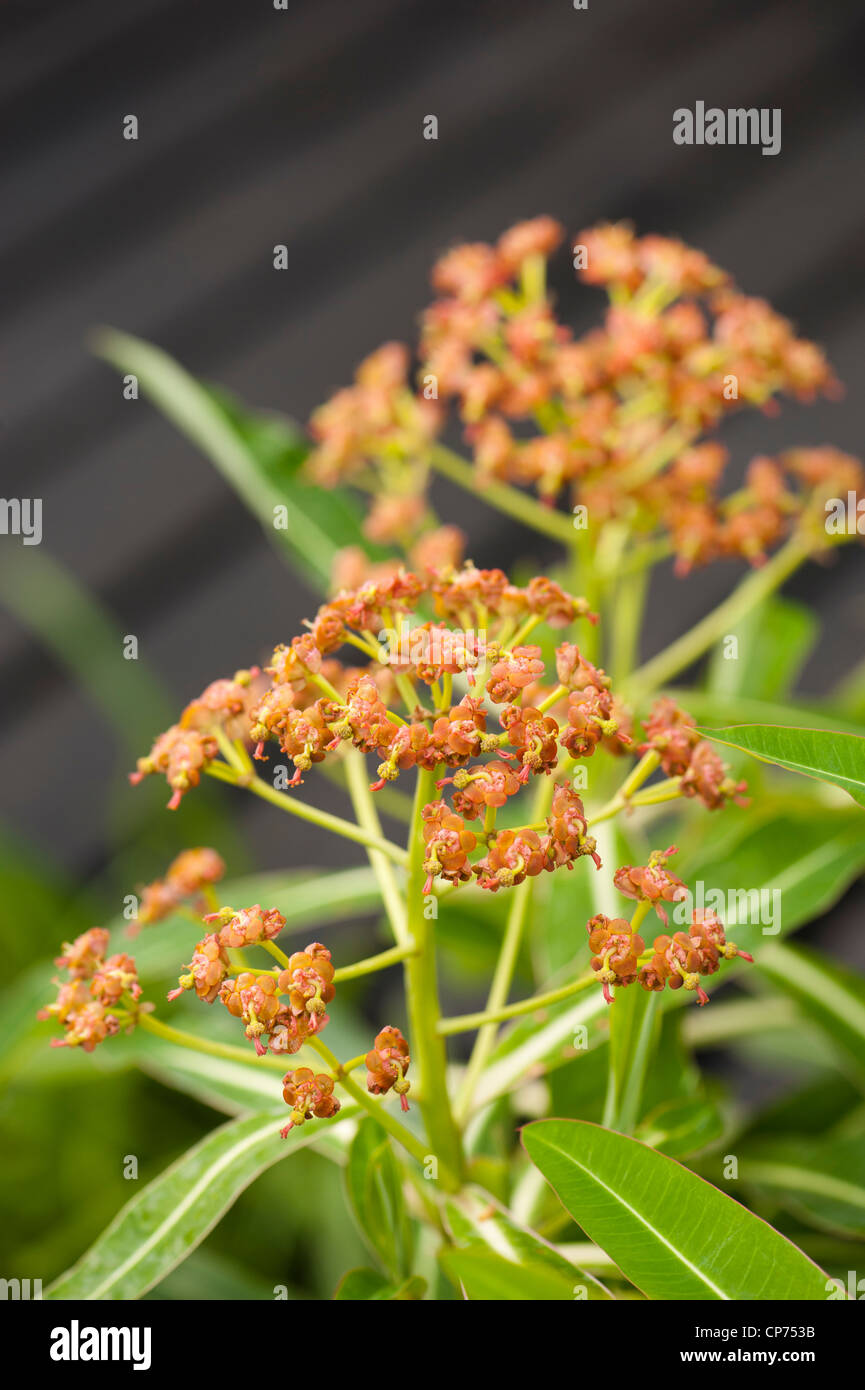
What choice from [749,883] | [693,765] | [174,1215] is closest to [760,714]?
[749,883]

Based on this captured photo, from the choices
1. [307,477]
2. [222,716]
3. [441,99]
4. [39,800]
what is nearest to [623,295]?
[307,477]

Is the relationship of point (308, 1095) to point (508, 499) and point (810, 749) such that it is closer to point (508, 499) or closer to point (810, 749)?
point (810, 749)

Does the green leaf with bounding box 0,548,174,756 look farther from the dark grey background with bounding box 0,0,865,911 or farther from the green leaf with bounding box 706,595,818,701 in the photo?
the green leaf with bounding box 706,595,818,701

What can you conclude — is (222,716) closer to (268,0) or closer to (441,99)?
(441,99)

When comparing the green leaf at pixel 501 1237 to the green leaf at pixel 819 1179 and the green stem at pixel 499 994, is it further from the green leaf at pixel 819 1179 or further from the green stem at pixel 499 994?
the green leaf at pixel 819 1179

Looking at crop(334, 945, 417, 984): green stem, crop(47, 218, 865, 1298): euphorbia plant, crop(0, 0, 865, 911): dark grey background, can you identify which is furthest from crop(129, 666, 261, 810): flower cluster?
crop(0, 0, 865, 911): dark grey background
